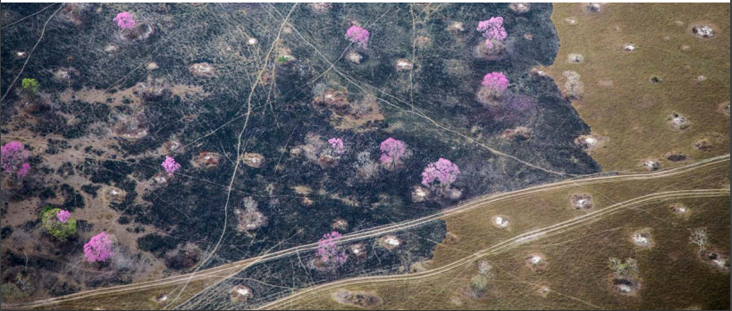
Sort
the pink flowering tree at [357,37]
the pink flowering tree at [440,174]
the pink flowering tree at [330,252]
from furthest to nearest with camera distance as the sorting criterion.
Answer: the pink flowering tree at [357,37]
the pink flowering tree at [440,174]
the pink flowering tree at [330,252]

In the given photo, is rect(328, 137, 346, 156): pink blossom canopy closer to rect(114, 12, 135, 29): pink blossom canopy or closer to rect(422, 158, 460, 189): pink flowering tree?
rect(422, 158, 460, 189): pink flowering tree

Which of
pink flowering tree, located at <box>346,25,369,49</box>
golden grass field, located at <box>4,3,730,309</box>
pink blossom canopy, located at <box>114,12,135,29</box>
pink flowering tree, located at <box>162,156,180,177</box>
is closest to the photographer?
golden grass field, located at <box>4,3,730,309</box>

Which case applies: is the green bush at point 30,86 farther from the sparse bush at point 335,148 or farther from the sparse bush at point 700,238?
the sparse bush at point 700,238

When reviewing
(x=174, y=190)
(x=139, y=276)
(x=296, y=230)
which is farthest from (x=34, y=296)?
(x=296, y=230)

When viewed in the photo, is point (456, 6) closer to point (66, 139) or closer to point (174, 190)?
point (174, 190)

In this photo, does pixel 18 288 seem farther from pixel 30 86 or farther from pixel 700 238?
pixel 700 238

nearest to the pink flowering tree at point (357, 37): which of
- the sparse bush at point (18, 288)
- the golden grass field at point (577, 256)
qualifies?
the golden grass field at point (577, 256)

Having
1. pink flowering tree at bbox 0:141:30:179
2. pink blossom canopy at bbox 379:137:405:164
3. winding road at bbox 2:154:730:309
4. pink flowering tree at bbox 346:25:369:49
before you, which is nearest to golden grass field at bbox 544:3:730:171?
winding road at bbox 2:154:730:309

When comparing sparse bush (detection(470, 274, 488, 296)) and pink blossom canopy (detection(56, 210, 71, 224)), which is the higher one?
sparse bush (detection(470, 274, 488, 296))
